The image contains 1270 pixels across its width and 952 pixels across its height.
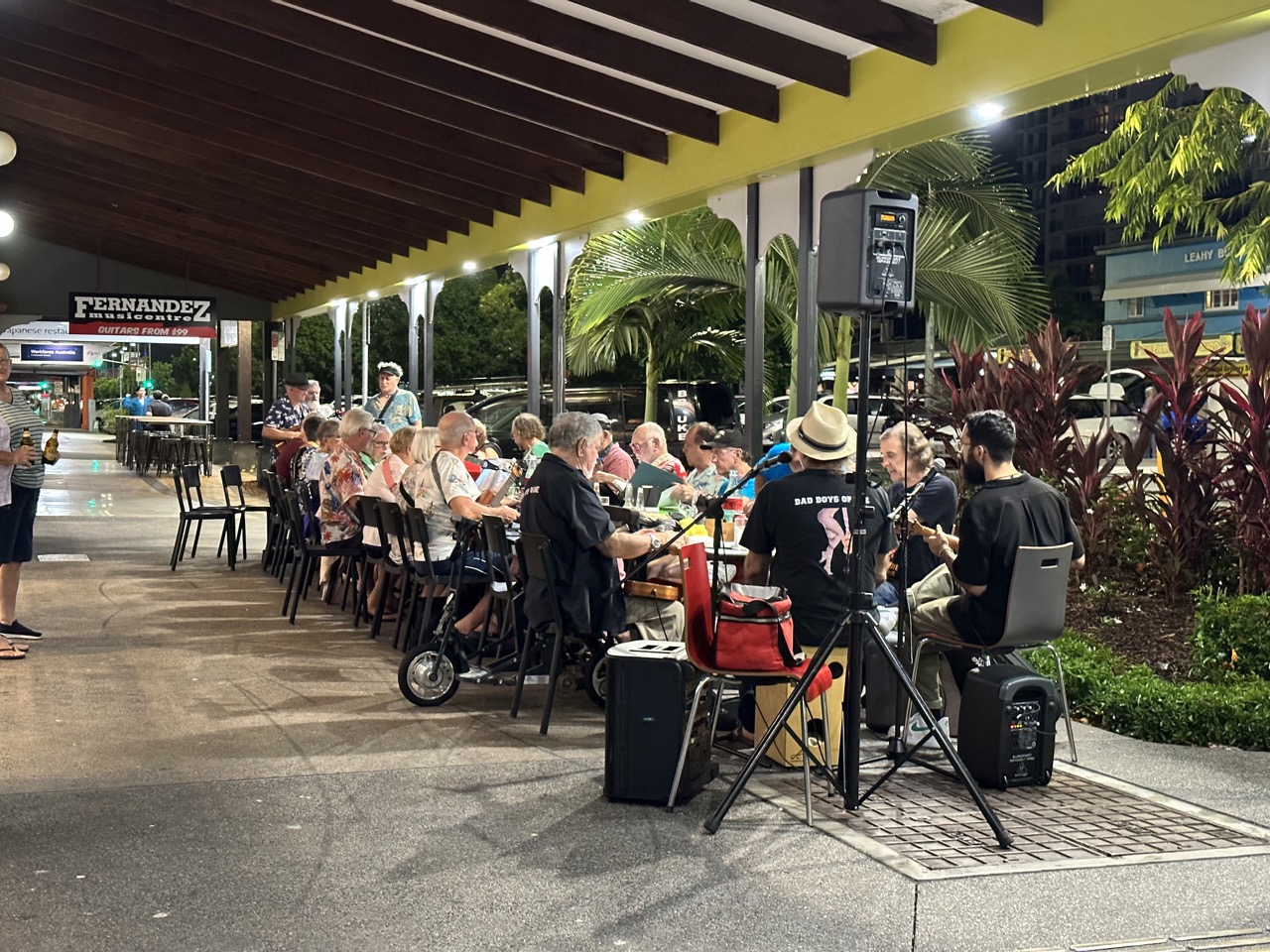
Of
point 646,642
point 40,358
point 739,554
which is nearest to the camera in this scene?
point 646,642

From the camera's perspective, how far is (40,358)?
203 feet

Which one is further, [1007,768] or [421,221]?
[421,221]

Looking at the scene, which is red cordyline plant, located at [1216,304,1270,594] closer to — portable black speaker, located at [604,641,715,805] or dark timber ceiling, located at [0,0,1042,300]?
dark timber ceiling, located at [0,0,1042,300]

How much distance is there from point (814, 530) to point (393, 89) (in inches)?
247

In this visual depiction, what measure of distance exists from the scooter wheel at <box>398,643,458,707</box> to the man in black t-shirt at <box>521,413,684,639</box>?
69cm

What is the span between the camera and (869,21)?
7148 mm

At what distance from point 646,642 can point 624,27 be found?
439cm

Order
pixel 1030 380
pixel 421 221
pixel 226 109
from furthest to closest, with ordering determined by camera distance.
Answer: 1. pixel 421 221
2. pixel 226 109
3. pixel 1030 380

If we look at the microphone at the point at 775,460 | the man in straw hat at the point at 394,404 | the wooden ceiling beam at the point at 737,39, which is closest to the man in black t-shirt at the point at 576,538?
the microphone at the point at 775,460

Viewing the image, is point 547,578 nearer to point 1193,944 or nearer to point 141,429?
point 1193,944

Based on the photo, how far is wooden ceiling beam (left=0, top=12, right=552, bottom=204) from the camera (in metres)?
11.4

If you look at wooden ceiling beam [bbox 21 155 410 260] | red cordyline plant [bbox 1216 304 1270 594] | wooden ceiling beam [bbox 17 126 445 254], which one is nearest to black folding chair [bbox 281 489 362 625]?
red cordyline plant [bbox 1216 304 1270 594]

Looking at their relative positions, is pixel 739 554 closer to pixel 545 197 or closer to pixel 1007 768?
pixel 1007 768

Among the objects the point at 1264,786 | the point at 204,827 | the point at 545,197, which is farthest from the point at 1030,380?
the point at 204,827
